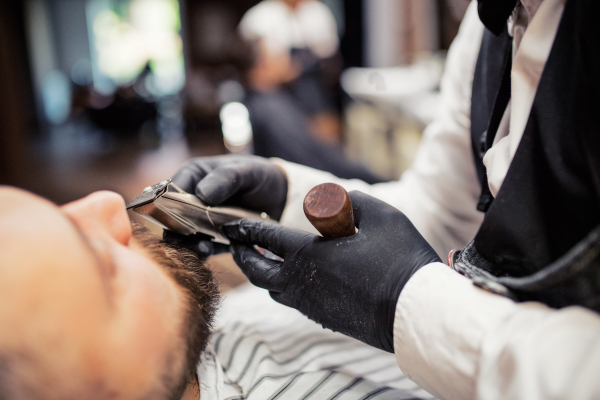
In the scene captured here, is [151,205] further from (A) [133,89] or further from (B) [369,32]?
(A) [133,89]

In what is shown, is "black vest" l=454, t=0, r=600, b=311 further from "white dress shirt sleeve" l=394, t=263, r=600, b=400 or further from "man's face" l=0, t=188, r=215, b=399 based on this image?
"man's face" l=0, t=188, r=215, b=399

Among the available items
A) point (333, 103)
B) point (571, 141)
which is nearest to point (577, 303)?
point (571, 141)

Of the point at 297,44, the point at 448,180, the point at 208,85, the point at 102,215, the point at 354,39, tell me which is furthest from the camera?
the point at 208,85

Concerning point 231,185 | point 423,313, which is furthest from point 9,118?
point 423,313

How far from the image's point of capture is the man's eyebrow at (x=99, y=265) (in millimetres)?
504

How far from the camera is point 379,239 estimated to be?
629 mm

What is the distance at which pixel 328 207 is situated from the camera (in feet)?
1.89

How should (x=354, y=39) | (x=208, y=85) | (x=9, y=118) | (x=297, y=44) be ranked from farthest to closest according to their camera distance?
(x=208, y=85), (x=354, y=39), (x=9, y=118), (x=297, y=44)

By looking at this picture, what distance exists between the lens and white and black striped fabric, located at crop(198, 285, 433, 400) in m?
0.73

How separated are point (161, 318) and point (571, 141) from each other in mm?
564

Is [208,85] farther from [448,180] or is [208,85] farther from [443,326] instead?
[443,326]

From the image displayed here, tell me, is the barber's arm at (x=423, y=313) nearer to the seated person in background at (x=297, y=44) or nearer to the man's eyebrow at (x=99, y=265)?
the man's eyebrow at (x=99, y=265)

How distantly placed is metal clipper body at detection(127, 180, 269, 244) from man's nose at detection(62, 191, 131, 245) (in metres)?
0.05

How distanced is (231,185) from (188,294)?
26 cm
